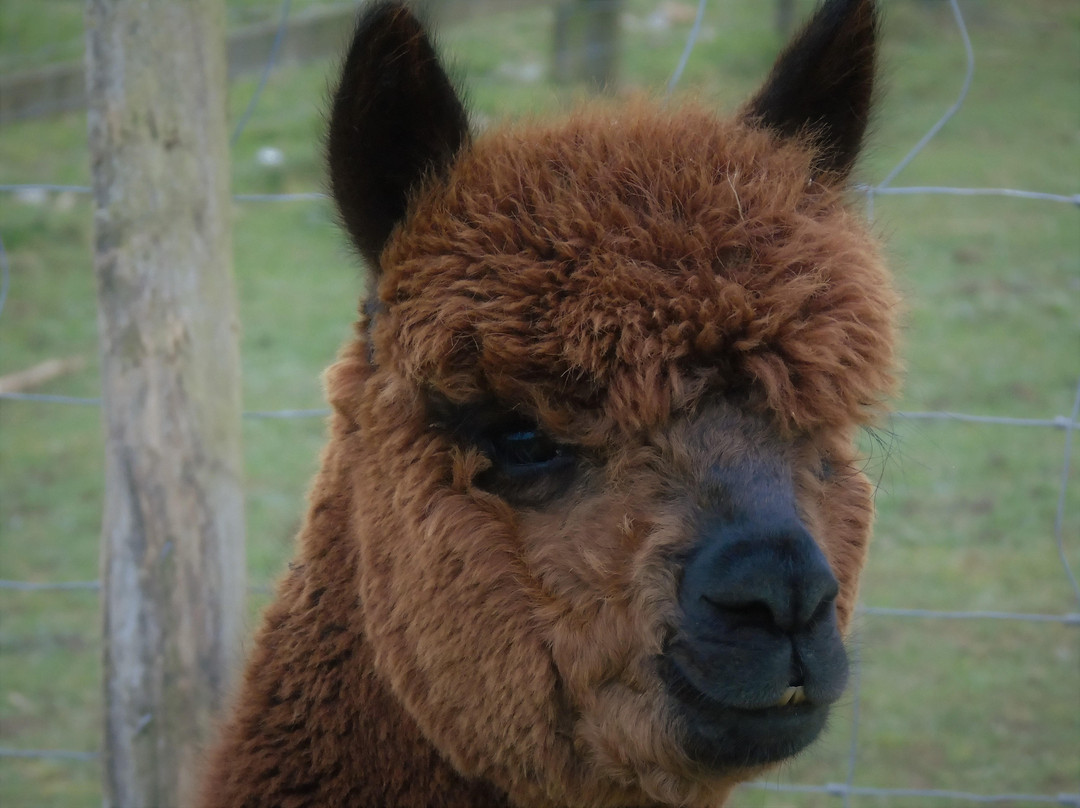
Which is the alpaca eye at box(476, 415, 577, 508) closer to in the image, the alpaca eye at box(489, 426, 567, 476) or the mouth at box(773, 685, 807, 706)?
the alpaca eye at box(489, 426, 567, 476)

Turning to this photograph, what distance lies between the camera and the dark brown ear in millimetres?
2609

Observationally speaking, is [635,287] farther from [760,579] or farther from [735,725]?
[735,725]

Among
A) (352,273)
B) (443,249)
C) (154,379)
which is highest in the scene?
(443,249)

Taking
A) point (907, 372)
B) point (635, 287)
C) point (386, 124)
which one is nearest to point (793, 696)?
point (635, 287)

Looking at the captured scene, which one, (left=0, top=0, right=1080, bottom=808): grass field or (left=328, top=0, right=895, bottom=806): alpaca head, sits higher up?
(left=328, top=0, right=895, bottom=806): alpaca head

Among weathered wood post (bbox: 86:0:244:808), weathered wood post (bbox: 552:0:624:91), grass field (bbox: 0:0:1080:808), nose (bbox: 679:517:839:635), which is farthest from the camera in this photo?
weathered wood post (bbox: 552:0:624:91)

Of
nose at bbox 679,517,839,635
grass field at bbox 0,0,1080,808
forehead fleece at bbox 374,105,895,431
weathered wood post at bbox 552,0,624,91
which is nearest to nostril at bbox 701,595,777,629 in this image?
nose at bbox 679,517,839,635

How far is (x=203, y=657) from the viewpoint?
3.28 m

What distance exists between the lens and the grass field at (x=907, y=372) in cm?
496

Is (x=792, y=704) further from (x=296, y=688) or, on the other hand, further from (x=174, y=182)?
(x=174, y=182)

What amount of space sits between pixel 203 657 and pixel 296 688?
85 centimetres

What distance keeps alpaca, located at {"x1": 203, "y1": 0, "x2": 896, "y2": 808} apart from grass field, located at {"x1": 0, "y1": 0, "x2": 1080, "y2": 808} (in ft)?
1.06

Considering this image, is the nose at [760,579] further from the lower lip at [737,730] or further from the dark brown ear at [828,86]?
the dark brown ear at [828,86]

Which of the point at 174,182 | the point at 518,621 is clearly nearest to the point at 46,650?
the point at 174,182
